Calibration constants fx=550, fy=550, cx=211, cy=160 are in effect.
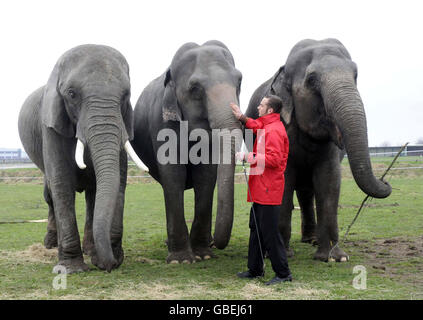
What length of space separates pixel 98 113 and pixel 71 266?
230 centimetres

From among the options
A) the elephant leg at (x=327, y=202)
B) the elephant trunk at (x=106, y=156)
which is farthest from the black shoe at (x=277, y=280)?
the elephant trunk at (x=106, y=156)

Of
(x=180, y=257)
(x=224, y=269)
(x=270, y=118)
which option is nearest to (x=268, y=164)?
(x=270, y=118)

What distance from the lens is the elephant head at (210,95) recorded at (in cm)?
725

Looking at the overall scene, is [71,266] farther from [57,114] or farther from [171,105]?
[171,105]

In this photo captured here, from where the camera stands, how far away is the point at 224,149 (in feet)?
24.6

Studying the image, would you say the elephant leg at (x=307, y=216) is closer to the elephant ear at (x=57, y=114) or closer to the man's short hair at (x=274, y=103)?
the man's short hair at (x=274, y=103)

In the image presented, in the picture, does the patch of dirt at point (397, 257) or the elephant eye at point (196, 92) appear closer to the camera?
the patch of dirt at point (397, 257)

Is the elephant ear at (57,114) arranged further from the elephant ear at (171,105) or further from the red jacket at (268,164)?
the red jacket at (268,164)

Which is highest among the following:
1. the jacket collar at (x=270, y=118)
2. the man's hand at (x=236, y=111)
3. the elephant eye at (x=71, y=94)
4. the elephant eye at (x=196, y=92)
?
the elephant eye at (x=196, y=92)

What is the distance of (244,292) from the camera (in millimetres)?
6500

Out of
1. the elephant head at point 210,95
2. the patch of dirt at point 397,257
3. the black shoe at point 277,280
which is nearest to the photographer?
the black shoe at point 277,280

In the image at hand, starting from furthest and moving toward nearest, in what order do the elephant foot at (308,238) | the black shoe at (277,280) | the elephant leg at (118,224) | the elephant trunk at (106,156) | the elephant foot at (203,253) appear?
1. the elephant foot at (308,238)
2. the elephant foot at (203,253)
3. the elephant leg at (118,224)
4. the elephant trunk at (106,156)
5. the black shoe at (277,280)

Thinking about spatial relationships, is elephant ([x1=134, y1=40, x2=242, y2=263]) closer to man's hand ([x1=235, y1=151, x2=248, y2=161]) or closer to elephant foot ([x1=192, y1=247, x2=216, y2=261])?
elephant foot ([x1=192, y1=247, x2=216, y2=261])

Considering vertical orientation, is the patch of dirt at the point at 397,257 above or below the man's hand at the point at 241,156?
below
